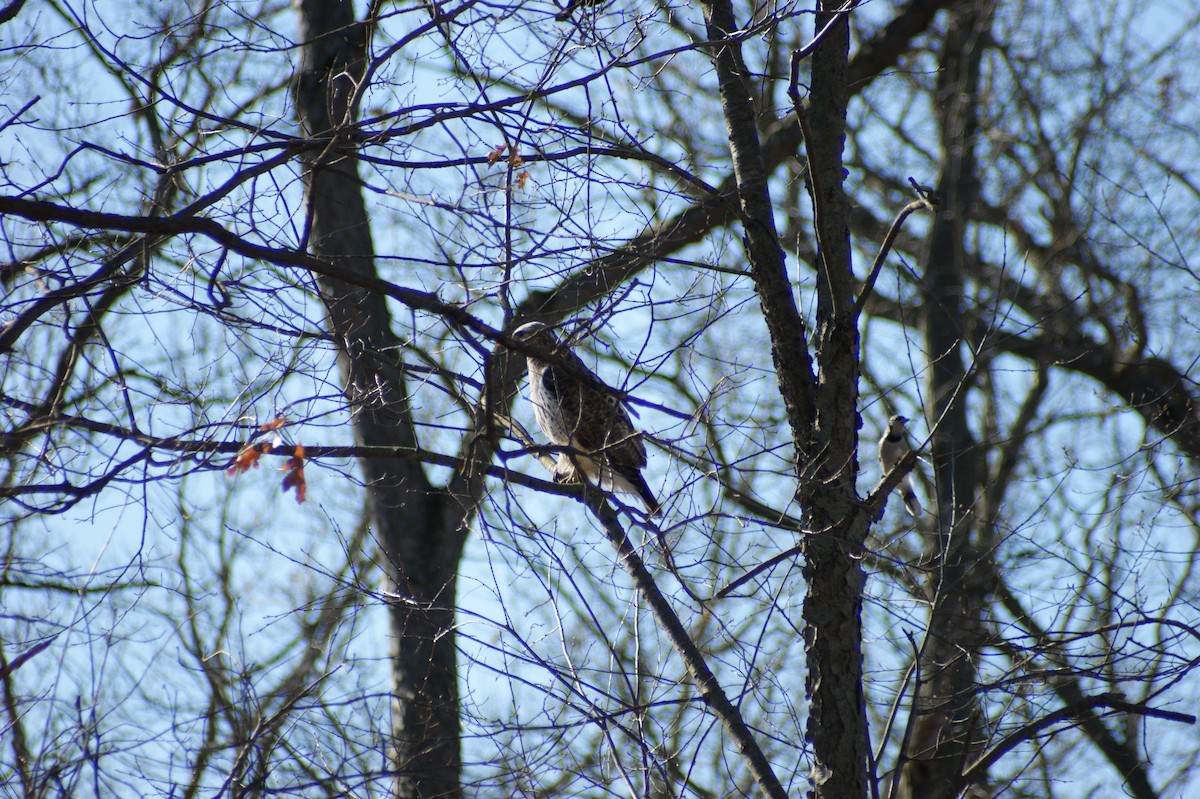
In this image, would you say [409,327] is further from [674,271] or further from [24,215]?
[674,271]

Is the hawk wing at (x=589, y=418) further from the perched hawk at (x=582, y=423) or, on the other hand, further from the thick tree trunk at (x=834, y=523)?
the thick tree trunk at (x=834, y=523)

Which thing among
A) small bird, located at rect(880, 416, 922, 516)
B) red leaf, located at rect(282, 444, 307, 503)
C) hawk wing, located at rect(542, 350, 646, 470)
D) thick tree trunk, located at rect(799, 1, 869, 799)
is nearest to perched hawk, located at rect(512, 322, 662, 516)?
hawk wing, located at rect(542, 350, 646, 470)

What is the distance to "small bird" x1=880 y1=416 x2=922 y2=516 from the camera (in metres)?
6.72

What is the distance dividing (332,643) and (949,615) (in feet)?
10.5

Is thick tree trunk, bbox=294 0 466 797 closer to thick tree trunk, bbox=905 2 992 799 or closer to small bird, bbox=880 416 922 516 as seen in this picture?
small bird, bbox=880 416 922 516

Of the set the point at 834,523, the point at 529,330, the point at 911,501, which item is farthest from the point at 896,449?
the point at 834,523

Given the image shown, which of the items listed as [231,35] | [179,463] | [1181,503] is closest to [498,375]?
[179,463]

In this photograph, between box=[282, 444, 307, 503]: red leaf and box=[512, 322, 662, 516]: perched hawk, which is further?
box=[512, 322, 662, 516]: perched hawk

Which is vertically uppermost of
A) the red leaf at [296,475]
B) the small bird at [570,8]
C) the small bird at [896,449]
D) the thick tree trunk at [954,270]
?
the thick tree trunk at [954,270]

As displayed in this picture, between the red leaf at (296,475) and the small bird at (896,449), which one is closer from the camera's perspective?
the red leaf at (296,475)

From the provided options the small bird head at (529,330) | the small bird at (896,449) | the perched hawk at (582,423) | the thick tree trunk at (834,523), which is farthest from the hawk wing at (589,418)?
the thick tree trunk at (834,523)

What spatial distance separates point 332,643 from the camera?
462 cm

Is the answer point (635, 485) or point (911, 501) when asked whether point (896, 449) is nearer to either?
point (911, 501)

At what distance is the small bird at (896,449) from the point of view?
22.0 feet
